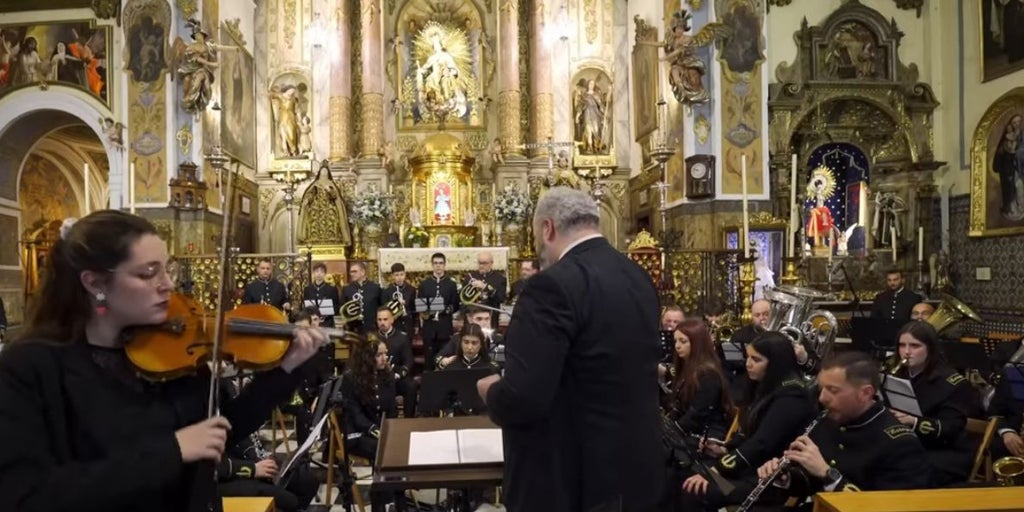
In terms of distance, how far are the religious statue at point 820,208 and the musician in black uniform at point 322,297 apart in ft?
29.7

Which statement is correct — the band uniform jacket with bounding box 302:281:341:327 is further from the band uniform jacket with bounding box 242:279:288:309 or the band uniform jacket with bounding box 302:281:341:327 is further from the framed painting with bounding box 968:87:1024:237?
the framed painting with bounding box 968:87:1024:237

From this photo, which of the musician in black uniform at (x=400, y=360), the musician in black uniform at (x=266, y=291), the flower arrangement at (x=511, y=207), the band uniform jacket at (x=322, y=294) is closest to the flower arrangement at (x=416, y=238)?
the flower arrangement at (x=511, y=207)

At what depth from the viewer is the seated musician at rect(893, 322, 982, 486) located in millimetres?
4504

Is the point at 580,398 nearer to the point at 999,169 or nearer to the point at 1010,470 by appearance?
the point at 1010,470

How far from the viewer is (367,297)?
34.9ft

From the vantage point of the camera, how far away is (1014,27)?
1181 cm

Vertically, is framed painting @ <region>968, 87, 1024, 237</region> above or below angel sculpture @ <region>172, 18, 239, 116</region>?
below

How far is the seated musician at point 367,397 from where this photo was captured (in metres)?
5.98

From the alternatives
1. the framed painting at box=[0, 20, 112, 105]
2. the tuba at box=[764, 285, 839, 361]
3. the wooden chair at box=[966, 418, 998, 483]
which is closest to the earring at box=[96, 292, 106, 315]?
the wooden chair at box=[966, 418, 998, 483]

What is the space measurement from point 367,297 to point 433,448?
24.3ft

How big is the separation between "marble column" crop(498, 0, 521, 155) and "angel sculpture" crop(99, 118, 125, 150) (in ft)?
26.4

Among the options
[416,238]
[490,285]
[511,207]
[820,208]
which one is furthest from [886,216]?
[416,238]

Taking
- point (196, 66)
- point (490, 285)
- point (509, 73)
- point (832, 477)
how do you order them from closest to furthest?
point (832, 477) < point (490, 285) < point (196, 66) < point (509, 73)

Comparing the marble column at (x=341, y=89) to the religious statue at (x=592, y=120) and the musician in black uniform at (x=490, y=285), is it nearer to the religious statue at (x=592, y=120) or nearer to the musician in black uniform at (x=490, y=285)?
the religious statue at (x=592, y=120)
